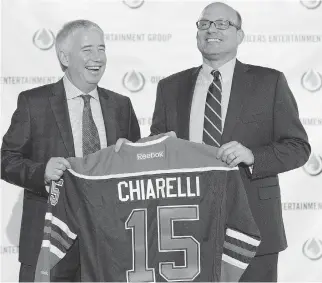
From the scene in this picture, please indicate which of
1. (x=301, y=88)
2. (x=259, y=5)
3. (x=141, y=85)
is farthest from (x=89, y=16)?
(x=301, y=88)

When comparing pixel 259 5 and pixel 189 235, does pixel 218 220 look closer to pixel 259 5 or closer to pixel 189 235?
pixel 189 235

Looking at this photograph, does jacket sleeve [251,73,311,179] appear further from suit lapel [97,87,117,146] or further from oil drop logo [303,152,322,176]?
oil drop logo [303,152,322,176]

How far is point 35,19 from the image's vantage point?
12.1 feet

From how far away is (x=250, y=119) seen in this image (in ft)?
8.84

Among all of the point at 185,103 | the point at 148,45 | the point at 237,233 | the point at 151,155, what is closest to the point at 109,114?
the point at 185,103

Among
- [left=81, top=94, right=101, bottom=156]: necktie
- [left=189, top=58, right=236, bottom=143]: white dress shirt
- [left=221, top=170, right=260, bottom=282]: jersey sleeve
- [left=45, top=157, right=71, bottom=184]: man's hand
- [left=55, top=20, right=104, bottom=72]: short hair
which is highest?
[left=55, top=20, right=104, bottom=72]: short hair

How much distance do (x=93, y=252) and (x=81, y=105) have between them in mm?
646

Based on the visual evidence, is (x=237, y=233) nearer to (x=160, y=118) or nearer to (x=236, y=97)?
(x=236, y=97)

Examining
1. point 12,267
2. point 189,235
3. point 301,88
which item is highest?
point 301,88

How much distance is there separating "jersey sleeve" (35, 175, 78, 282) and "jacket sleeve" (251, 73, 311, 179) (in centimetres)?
69

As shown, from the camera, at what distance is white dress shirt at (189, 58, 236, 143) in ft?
9.04

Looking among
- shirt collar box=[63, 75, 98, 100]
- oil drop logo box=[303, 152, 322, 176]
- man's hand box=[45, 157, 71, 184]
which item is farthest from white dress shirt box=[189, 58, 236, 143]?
oil drop logo box=[303, 152, 322, 176]

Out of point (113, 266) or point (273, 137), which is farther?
point (273, 137)

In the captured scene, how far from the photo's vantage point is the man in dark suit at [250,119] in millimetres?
2668
